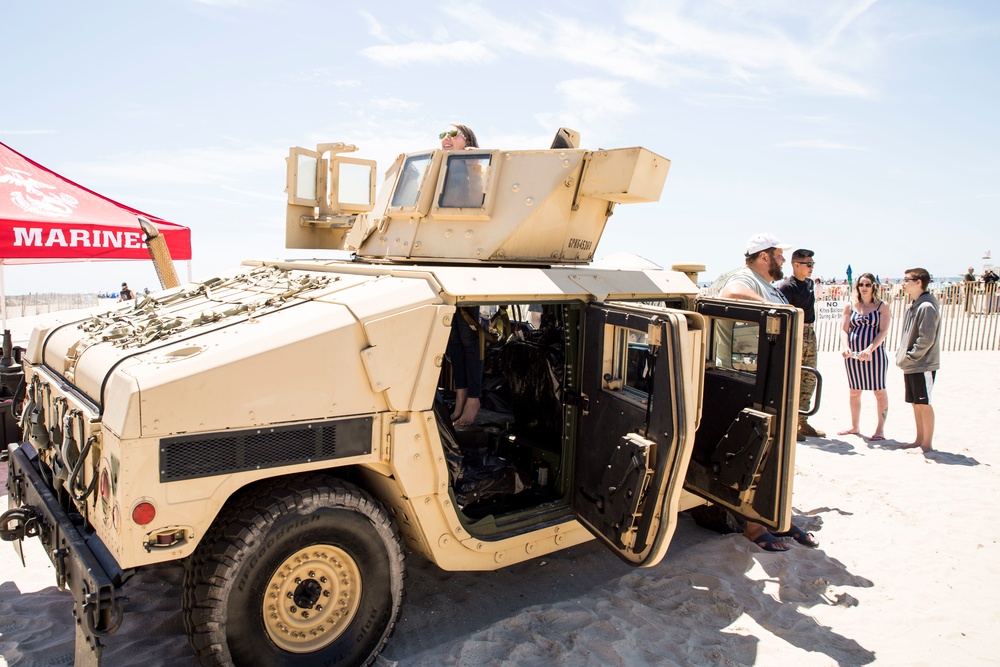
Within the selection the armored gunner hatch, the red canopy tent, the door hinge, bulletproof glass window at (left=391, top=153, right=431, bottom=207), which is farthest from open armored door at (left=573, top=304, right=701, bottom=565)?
the red canopy tent

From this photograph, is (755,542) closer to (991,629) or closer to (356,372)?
(991,629)

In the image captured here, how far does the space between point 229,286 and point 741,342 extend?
3.53m

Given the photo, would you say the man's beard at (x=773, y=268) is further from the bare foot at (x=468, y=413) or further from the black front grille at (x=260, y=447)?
the black front grille at (x=260, y=447)

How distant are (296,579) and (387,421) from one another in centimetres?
84

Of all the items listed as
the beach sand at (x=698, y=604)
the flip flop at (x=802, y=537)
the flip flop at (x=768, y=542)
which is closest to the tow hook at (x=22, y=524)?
the beach sand at (x=698, y=604)

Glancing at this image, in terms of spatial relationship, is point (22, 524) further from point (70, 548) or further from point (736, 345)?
point (736, 345)

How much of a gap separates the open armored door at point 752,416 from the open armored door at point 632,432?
2.92ft

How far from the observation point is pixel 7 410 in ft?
21.0

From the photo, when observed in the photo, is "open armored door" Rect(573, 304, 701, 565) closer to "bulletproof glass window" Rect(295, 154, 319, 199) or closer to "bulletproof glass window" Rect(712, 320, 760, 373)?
"bulletproof glass window" Rect(712, 320, 760, 373)

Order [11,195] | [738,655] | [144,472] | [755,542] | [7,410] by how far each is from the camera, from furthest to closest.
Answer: [11,195], [7,410], [755,542], [738,655], [144,472]

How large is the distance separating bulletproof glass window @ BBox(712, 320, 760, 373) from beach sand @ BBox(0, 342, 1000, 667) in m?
1.36

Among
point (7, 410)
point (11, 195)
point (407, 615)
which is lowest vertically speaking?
point (407, 615)

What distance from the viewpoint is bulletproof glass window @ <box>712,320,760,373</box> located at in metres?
4.82

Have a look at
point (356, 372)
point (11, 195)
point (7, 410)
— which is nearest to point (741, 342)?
point (356, 372)
